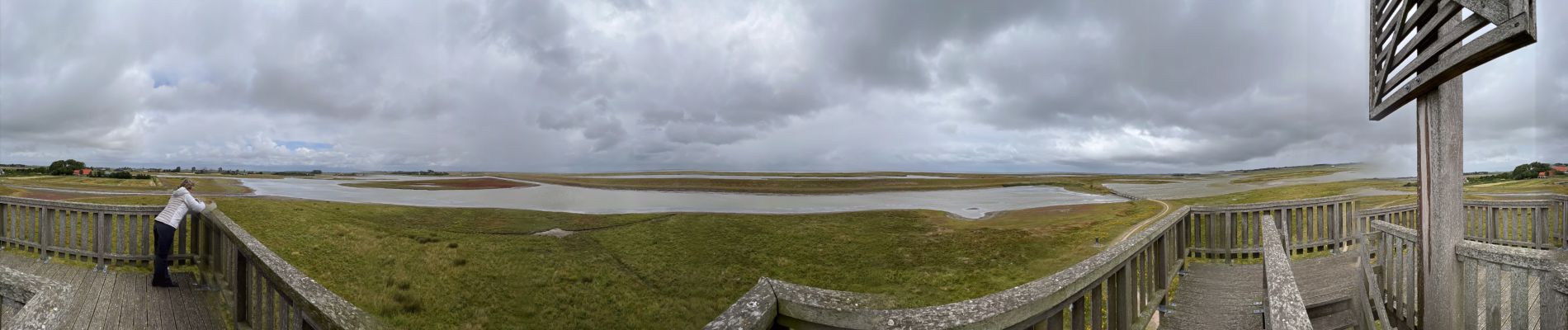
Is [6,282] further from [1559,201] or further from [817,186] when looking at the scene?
[1559,201]

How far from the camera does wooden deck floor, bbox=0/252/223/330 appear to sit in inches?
144

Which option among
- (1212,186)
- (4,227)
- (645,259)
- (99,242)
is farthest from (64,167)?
(1212,186)

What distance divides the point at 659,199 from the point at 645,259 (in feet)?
7.40

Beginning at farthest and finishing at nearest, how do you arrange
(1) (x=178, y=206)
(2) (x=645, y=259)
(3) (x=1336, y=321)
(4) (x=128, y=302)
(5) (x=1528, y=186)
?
(5) (x=1528, y=186)
(2) (x=645, y=259)
(1) (x=178, y=206)
(4) (x=128, y=302)
(3) (x=1336, y=321)

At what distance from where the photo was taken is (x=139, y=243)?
5.26m

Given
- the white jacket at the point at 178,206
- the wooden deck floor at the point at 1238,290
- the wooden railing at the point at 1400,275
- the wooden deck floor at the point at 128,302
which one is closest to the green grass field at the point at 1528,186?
the wooden deck floor at the point at 1238,290

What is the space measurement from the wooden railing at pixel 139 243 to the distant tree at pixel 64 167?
12.5 ft

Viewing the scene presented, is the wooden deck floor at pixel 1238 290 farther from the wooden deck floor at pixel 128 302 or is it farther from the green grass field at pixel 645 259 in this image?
the wooden deck floor at pixel 128 302

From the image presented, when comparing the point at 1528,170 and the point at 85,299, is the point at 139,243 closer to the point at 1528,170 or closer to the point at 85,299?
the point at 85,299

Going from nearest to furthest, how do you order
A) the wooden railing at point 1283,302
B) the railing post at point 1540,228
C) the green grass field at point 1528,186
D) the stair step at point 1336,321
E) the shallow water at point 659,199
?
the wooden railing at point 1283,302
the stair step at point 1336,321
the green grass field at point 1528,186
the railing post at point 1540,228
the shallow water at point 659,199

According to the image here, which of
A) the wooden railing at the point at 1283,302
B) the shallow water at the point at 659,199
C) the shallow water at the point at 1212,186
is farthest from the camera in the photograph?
the shallow water at the point at 1212,186

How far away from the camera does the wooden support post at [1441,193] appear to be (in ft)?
7.47

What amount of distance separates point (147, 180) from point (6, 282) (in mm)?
10156

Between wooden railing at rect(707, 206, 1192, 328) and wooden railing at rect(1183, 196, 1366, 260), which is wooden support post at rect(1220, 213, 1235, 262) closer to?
wooden railing at rect(1183, 196, 1366, 260)
